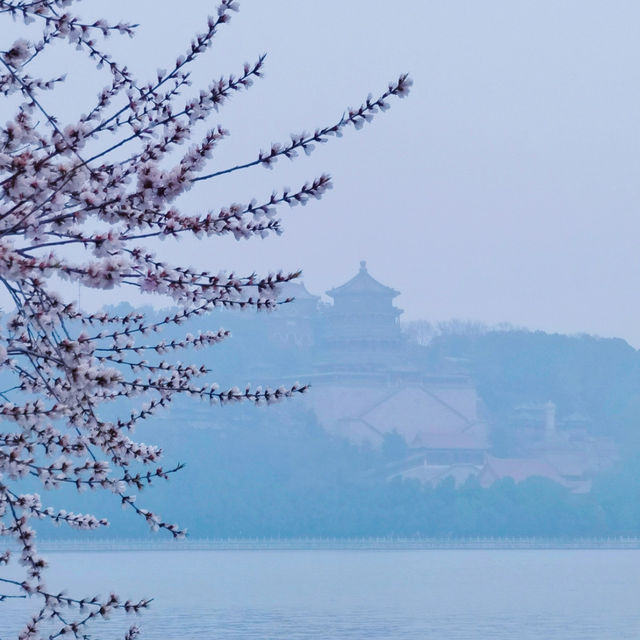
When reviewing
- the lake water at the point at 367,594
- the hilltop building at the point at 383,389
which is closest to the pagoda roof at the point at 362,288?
the hilltop building at the point at 383,389

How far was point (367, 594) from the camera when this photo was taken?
40625 mm

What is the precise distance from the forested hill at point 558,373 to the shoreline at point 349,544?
1596cm

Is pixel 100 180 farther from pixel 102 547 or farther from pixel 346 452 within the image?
pixel 346 452

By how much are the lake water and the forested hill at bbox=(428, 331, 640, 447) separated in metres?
18.3

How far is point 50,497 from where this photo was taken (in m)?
59.3

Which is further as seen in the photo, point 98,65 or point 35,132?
point 98,65

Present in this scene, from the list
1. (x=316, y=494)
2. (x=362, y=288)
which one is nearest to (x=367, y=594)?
(x=316, y=494)

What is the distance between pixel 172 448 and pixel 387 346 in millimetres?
19926

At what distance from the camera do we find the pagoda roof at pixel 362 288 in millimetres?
86812

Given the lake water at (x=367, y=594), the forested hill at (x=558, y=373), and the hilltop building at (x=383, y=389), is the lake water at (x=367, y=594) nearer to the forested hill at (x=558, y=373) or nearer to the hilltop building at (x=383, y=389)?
the hilltop building at (x=383, y=389)

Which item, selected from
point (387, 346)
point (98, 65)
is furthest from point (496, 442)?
point (98, 65)

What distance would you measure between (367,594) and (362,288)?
4774 cm

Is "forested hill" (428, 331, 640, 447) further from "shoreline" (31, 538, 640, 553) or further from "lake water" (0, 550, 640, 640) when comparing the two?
"lake water" (0, 550, 640, 640)

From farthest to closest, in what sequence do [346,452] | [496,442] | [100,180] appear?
[496,442], [346,452], [100,180]
